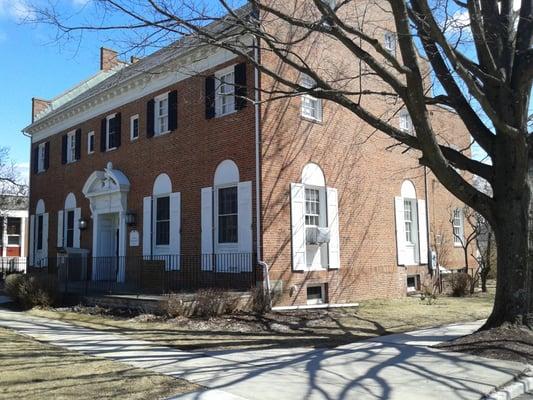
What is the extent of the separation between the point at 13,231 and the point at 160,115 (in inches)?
1323

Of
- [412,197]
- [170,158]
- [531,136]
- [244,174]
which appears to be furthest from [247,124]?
[412,197]

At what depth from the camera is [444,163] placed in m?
9.91

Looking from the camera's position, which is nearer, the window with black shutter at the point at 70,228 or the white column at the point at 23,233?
the window with black shutter at the point at 70,228

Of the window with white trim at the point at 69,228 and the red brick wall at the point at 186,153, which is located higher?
the red brick wall at the point at 186,153

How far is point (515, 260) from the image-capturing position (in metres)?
9.95

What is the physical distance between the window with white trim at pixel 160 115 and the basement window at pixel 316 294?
7.66 metres

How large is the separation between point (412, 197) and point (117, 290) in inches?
465

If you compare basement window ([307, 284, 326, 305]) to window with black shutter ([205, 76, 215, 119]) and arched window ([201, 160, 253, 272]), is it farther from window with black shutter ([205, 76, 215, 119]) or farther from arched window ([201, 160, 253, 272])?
window with black shutter ([205, 76, 215, 119])

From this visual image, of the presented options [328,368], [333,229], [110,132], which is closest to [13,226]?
[110,132]

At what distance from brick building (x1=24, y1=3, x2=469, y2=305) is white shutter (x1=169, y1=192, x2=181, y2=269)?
6cm

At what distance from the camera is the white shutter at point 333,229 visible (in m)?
16.7

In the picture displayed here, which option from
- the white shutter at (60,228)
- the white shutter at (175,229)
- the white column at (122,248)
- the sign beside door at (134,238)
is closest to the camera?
the white shutter at (175,229)

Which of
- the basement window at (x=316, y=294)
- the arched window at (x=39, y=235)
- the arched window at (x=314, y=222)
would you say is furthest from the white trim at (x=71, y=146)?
the basement window at (x=316, y=294)

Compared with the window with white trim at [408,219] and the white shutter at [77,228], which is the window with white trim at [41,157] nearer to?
the white shutter at [77,228]
